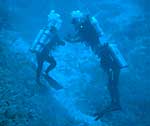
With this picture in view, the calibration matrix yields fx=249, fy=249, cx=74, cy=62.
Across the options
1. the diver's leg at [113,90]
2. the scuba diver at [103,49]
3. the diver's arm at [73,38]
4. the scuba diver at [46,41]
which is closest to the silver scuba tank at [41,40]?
the scuba diver at [46,41]

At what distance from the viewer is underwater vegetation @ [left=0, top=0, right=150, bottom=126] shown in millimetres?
9695

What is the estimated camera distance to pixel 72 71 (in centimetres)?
1366

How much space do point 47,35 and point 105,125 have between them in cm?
456

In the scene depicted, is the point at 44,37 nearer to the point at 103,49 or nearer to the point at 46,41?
the point at 46,41

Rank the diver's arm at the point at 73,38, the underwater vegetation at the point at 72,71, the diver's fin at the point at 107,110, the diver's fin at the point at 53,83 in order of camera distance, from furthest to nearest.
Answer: the diver's fin at the point at 53,83 → the diver's arm at the point at 73,38 → the diver's fin at the point at 107,110 → the underwater vegetation at the point at 72,71

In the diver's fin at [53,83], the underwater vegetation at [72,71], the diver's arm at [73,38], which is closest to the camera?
the underwater vegetation at [72,71]

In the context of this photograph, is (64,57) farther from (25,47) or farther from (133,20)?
(133,20)

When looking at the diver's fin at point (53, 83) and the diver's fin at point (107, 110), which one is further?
the diver's fin at point (53, 83)

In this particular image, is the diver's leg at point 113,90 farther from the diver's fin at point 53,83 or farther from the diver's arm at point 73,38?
the diver's fin at point 53,83

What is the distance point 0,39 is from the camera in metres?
→ 13.9

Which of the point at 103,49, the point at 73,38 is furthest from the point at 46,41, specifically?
the point at 103,49

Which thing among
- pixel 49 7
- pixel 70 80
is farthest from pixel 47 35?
pixel 49 7

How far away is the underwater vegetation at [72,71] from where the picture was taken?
9695 mm

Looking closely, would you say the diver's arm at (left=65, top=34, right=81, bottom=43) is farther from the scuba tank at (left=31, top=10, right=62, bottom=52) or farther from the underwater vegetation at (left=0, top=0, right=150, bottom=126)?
the underwater vegetation at (left=0, top=0, right=150, bottom=126)
